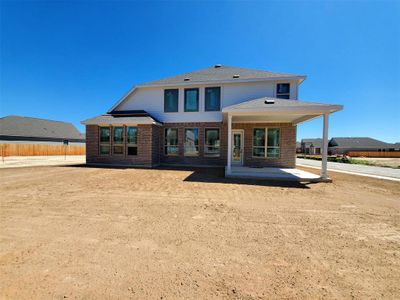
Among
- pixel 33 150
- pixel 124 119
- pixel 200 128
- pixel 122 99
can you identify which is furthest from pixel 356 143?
pixel 33 150

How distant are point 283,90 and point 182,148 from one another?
8046mm

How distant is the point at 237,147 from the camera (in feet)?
41.2

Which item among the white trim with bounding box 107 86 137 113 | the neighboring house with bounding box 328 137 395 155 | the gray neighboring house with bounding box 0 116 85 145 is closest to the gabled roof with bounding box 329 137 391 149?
the neighboring house with bounding box 328 137 395 155

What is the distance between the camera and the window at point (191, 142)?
12562 millimetres

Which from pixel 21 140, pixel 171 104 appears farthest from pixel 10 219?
pixel 21 140

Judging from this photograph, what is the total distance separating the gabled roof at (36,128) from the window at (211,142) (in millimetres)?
34236

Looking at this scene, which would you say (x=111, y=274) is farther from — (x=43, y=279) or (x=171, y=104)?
(x=171, y=104)

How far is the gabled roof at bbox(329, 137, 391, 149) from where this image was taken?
5088 cm

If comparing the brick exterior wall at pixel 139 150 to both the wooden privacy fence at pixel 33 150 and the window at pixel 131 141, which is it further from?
the wooden privacy fence at pixel 33 150

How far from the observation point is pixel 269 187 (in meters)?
6.75

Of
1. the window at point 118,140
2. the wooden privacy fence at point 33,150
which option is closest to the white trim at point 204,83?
the window at point 118,140

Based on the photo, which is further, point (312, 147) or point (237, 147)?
point (312, 147)

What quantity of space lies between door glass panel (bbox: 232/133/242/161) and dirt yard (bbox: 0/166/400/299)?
24.0ft

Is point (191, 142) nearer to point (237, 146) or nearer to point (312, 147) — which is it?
point (237, 146)
